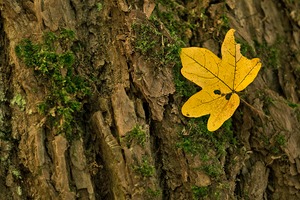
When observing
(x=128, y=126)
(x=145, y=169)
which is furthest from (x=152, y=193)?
(x=128, y=126)

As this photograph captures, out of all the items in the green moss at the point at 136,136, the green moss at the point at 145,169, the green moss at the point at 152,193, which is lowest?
the green moss at the point at 152,193

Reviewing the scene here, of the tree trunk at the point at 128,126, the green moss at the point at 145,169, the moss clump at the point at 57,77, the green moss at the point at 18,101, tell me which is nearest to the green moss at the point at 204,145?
the tree trunk at the point at 128,126

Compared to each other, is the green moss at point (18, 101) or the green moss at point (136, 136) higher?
the green moss at point (18, 101)

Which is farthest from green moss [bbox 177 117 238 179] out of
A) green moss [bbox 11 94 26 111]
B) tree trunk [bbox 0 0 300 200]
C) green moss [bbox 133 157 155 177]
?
green moss [bbox 11 94 26 111]

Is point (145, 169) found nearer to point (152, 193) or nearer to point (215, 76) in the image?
point (152, 193)

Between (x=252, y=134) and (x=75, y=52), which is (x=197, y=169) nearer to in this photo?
(x=252, y=134)

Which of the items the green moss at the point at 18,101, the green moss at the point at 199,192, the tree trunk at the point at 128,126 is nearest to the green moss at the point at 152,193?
the tree trunk at the point at 128,126

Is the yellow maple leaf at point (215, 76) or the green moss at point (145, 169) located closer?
the green moss at point (145, 169)

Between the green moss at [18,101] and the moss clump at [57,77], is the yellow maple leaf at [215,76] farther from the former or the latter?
the green moss at [18,101]
